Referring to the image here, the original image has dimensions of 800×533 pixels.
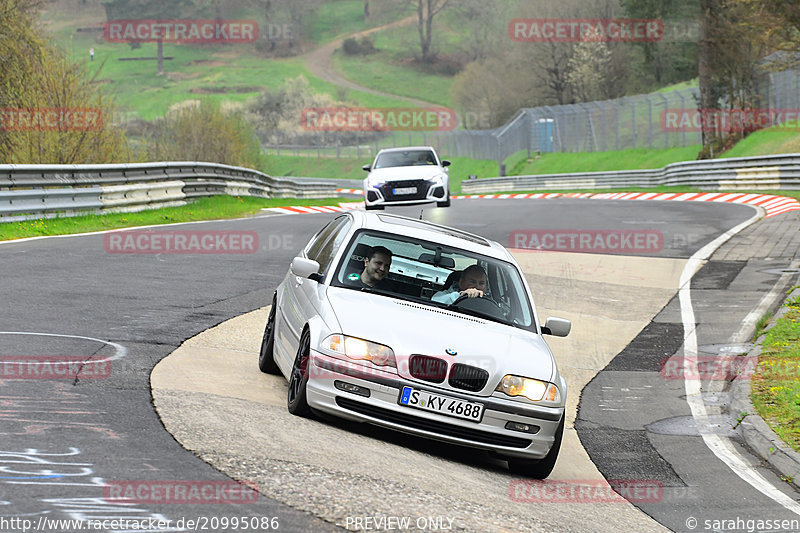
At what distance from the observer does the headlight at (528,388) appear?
725 centimetres

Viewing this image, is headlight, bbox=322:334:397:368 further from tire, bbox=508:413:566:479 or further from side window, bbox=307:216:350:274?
side window, bbox=307:216:350:274

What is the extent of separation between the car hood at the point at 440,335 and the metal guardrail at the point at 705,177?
29.6 metres

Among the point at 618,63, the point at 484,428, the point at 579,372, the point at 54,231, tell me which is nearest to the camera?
the point at 484,428

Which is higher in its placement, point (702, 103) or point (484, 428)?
point (702, 103)

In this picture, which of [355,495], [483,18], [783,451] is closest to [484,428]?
[355,495]

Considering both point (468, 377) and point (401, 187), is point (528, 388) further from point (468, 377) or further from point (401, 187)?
point (401, 187)

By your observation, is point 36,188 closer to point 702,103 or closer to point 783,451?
point 783,451

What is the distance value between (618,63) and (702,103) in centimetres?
4298

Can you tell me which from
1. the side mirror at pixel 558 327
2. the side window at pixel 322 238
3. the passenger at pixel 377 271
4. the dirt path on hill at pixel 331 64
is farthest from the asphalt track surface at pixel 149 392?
the dirt path on hill at pixel 331 64

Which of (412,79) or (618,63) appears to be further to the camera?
(412,79)

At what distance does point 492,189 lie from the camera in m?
62.6

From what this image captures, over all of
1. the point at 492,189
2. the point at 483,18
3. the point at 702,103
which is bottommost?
the point at 492,189

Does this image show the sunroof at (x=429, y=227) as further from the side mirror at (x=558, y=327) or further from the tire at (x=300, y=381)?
the tire at (x=300, y=381)

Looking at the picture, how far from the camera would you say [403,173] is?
2556cm
